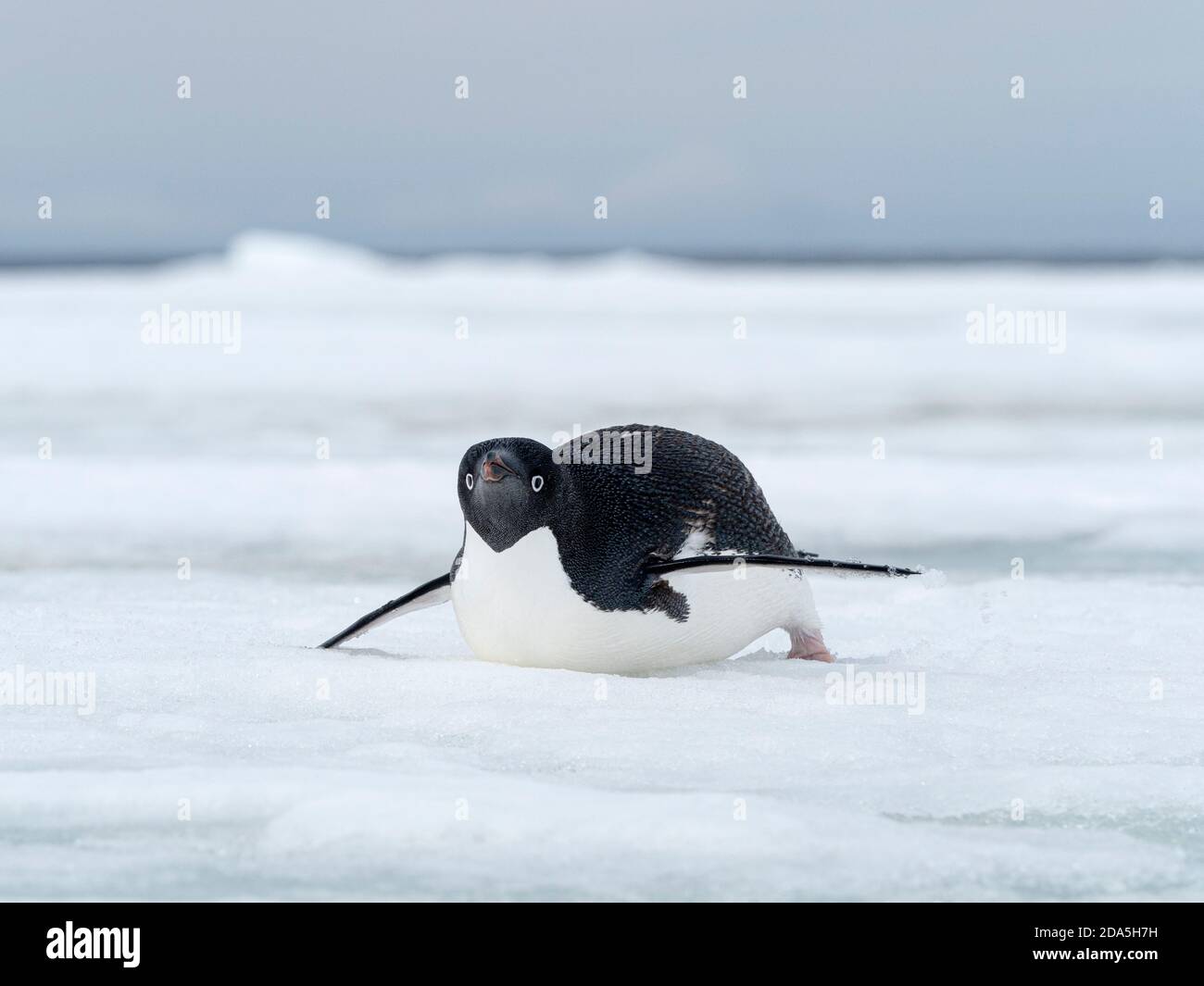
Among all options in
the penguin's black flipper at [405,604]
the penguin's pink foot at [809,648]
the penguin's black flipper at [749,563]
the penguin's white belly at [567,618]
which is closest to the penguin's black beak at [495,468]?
the penguin's white belly at [567,618]

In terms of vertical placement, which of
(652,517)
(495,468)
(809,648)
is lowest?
(809,648)

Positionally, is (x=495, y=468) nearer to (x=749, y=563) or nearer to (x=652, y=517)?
(x=652, y=517)

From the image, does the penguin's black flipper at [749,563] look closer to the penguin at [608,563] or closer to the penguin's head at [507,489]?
the penguin at [608,563]

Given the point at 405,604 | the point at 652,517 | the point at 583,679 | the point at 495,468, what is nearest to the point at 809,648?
the point at 652,517

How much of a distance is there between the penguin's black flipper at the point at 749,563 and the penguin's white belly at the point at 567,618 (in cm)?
3

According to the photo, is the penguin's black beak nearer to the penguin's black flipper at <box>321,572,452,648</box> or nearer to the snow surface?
the snow surface

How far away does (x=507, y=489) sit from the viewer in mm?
3941

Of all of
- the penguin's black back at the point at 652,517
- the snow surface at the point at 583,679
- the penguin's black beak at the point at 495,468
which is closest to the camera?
the snow surface at the point at 583,679

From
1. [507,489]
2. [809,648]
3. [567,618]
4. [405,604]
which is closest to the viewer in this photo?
[507,489]

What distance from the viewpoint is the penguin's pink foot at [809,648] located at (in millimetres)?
4766

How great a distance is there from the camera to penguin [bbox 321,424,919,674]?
402 centimetres

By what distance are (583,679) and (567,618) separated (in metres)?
0.19

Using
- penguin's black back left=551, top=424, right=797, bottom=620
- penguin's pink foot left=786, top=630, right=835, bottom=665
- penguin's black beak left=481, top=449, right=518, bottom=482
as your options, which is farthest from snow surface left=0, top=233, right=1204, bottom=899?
penguin's black beak left=481, top=449, right=518, bottom=482

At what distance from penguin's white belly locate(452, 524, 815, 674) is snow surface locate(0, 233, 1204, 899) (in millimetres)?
87
